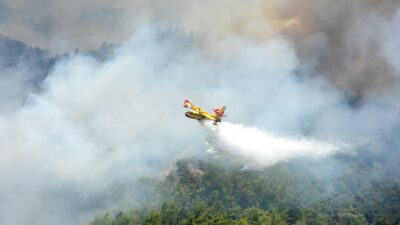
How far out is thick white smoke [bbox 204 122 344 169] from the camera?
82.9 meters

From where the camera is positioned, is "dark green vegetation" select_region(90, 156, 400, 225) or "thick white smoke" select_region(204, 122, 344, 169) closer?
"thick white smoke" select_region(204, 122, 344, 169)

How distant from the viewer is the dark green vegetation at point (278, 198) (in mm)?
115312

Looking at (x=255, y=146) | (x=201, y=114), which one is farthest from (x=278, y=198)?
(x=201, y=114)

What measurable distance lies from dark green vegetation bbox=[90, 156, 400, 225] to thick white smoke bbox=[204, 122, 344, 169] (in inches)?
796

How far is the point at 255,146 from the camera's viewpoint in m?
90.4

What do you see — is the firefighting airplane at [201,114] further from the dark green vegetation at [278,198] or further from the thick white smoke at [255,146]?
the dark green vegetation at [278,198]

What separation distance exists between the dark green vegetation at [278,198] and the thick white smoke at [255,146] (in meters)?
20.2

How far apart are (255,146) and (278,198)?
1841 inches

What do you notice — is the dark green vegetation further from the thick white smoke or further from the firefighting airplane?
the firefighting airplane

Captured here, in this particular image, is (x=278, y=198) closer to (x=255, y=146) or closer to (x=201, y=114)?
(x=255, y=146)

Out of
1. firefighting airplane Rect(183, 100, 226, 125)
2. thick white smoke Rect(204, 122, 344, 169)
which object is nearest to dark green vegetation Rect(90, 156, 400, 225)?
thick white smoke Rect(204, 122, 344, 169)

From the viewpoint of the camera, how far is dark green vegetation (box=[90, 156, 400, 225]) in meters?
115

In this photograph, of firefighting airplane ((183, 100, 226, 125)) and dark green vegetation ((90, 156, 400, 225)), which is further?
dark green vegetation ((90, 156, 400, 225))

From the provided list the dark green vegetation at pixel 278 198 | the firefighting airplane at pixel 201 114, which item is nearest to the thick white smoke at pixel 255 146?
the firefighting airplane at pixel 201 114
